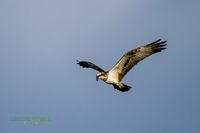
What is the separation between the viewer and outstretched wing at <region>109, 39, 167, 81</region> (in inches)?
1240

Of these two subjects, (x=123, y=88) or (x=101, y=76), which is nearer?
(x=123, y=88)

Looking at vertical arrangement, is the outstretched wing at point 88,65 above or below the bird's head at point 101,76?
above

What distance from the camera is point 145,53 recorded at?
3186 centimetres

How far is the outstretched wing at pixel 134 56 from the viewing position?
103 feet

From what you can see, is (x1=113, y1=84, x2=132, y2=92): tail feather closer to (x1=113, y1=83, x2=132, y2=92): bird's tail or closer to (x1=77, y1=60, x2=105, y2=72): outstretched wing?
(x1=113, y1=83, x2=132, y2=92): bird's tail

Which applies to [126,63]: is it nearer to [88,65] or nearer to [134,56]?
[134,56]

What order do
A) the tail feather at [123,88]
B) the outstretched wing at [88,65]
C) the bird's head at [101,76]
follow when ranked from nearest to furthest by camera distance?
the tail feather at [123,88]
the bird's head at [101,76]
the outstretched wing at [88,65]

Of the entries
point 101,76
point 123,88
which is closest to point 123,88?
point 123,88

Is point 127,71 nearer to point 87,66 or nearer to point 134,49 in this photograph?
point 134,49

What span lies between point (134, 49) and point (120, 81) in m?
1.82

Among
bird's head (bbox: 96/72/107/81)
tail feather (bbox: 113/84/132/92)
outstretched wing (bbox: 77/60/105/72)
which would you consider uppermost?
outstretched wing (bbox: 77/60/105/72)

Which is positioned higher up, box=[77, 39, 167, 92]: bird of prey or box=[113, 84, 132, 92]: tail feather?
box=[77, 39, 167, 92]: bird of prey

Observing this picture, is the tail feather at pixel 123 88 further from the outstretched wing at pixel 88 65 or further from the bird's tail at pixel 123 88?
the outstretched wing at pixel 88 65

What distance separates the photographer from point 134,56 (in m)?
31.6
